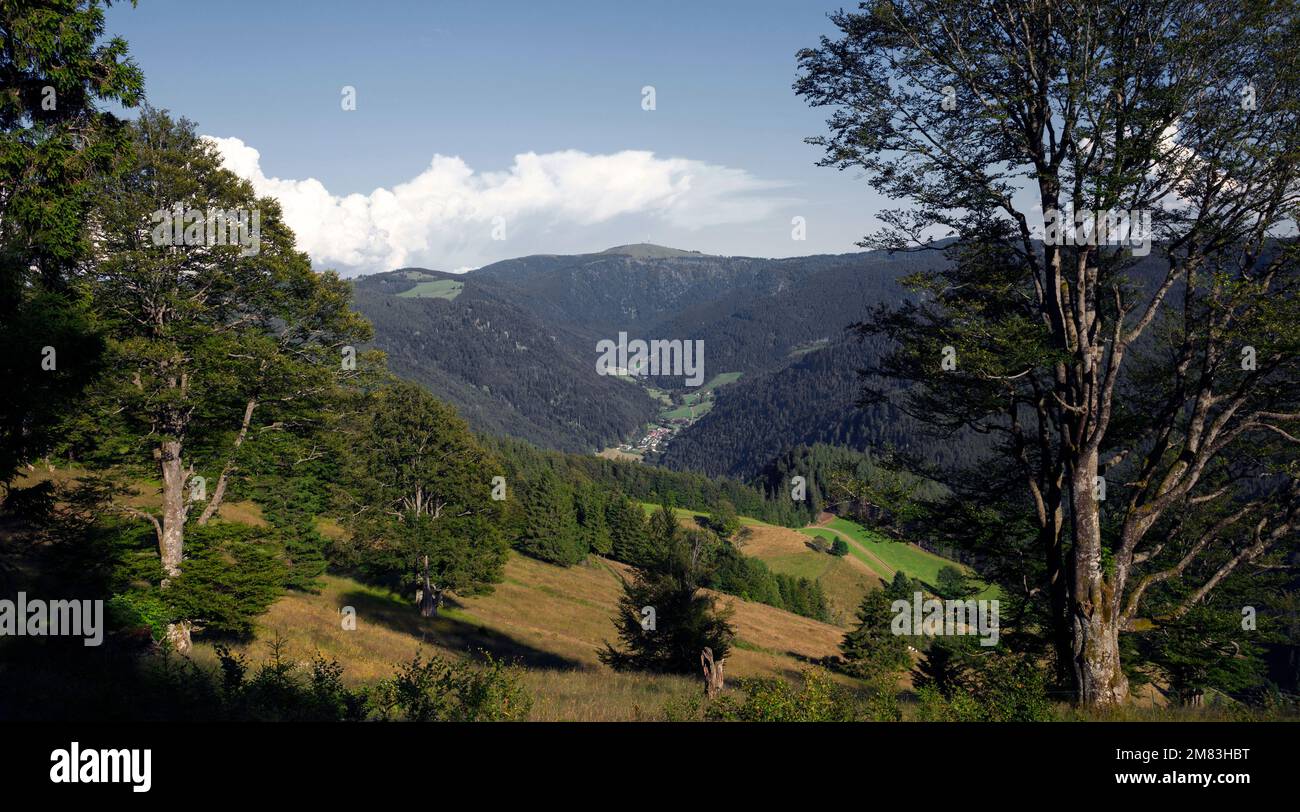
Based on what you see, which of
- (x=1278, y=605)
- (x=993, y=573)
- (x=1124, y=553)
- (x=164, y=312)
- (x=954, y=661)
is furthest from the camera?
(x=1278, y=605)

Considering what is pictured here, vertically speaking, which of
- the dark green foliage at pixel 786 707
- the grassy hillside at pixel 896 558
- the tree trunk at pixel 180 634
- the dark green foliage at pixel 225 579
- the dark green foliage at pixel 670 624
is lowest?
the grassy hillside at pixel 896 558

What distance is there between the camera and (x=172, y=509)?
17453 mm

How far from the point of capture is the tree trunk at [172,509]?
1728 centimetres

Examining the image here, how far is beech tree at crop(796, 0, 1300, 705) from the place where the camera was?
9992 mm

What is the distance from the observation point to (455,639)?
3291 centimetres

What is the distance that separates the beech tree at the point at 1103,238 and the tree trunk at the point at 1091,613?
32 millimetres

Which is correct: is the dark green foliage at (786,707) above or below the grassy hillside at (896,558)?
above

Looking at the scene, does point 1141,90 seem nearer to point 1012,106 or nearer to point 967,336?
point 1012,106

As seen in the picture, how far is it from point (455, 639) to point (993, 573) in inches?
1044

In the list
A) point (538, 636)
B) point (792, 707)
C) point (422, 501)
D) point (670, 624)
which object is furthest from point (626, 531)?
point (792, 707)

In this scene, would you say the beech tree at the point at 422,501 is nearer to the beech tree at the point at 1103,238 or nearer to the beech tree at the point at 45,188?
the beech tree at the point at 45,188

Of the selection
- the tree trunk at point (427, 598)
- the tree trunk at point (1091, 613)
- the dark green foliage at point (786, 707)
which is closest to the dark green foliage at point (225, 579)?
the dark green foliage at point (786, 707)

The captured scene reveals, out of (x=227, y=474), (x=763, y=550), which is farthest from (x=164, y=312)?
(x=763, y=550)

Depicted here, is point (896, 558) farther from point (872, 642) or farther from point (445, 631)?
point (445, 631)
